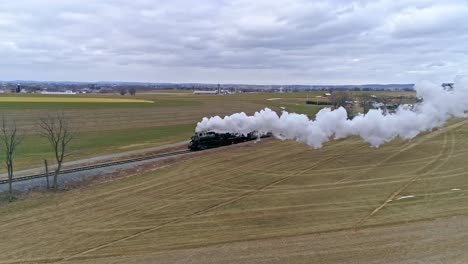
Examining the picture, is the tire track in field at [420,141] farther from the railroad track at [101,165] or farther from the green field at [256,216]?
the railroad track at [101,165]

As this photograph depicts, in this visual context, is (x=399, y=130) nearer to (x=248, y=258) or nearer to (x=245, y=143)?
(x=245, y=143)

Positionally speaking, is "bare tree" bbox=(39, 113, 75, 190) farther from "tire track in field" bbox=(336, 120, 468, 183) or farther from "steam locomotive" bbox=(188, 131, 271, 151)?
"tire track in field" bbox=(336, 120, 468, 183)

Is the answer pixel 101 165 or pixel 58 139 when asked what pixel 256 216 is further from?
pixel 101 165

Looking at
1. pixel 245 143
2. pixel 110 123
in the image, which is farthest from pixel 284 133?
pixel 110 123

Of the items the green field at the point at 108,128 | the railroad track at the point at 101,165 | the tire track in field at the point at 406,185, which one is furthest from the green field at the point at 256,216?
the green field at the point at 108,128

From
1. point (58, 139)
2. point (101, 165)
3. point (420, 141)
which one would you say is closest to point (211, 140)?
point (101, 165)

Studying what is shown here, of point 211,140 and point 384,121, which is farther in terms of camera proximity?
point 211,140
